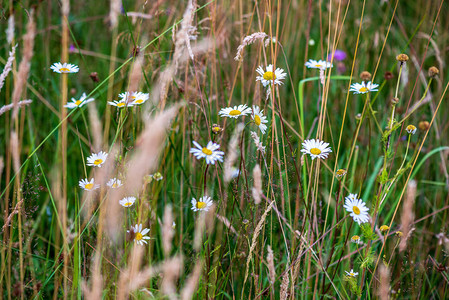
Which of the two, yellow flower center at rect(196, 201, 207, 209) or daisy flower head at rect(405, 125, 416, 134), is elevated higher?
daisy flower head at rect(405, 125, 416, 134)

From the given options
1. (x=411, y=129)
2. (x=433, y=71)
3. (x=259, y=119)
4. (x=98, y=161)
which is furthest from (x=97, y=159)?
(x=433, y=71)

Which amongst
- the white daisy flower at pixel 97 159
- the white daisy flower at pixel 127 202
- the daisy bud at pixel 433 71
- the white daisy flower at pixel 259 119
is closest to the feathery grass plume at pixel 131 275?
the white daisy flower at pixel 127 202

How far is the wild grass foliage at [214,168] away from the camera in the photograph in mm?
1013

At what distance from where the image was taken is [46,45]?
199 cm

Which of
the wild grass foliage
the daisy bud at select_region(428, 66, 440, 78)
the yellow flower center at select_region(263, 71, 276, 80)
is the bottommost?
the wild grass foliage

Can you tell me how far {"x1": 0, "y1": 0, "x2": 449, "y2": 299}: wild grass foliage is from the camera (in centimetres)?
101

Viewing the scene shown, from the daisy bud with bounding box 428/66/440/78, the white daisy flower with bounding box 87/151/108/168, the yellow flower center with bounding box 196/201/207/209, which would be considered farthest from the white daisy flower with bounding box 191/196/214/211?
the daisy bud with bounding box 428/66/440/78

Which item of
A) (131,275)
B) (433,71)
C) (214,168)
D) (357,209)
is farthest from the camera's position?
(214,168)

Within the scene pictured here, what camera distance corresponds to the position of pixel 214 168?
143 centimetres

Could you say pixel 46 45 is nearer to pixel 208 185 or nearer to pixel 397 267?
pixel 208 185

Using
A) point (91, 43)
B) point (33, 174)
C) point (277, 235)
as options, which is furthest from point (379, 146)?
point (91, 43)

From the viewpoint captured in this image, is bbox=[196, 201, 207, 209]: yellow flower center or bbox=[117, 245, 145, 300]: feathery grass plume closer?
bbox=[117, 245, 145, 300]: feathery grass plume

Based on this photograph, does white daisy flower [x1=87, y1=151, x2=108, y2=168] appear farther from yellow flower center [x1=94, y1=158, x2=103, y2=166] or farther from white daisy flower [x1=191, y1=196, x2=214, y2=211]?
white daisy flower [x1=191, y1=196, x2=214, y2=211]

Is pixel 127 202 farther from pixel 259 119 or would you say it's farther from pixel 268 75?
pixel 268 75
